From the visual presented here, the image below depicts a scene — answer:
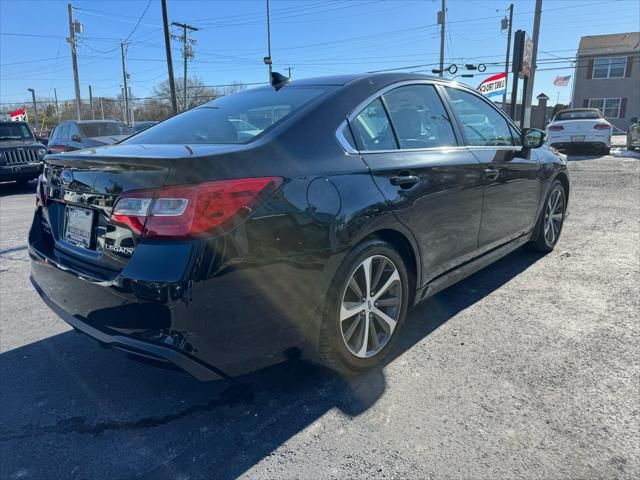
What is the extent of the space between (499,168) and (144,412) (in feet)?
9.87

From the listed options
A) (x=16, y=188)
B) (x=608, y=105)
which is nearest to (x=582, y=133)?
(x=16, y=188)

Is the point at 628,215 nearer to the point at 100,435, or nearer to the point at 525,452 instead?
the point at 525,452

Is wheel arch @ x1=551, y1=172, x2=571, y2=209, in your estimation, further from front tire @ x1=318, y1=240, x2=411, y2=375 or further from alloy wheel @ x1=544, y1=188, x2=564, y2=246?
front tire @ x1=318, y1=240, x2=411, y2=375

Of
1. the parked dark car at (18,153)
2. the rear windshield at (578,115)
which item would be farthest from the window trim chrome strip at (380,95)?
the rear windshield at (578,115)

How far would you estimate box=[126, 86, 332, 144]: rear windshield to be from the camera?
255 centimetres

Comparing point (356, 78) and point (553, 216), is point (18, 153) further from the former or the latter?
point (553, 216)

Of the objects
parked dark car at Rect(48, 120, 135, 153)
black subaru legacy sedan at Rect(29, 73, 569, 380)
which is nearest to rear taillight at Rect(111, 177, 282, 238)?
black subaru legacy sedan at Rect(29, 73, 569, 380)

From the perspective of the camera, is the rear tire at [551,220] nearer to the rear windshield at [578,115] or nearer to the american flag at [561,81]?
the rear windshield at [578,115]

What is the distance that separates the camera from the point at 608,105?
37969 millimetres

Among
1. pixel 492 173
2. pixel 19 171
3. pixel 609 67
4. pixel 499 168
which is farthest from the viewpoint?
pixel 609 67

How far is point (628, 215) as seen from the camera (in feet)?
22.0

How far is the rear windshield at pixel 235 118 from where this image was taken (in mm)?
2549

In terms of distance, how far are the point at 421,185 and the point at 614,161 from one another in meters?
14.3

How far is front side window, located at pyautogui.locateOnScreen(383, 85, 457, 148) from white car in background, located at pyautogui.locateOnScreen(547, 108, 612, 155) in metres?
14.5
